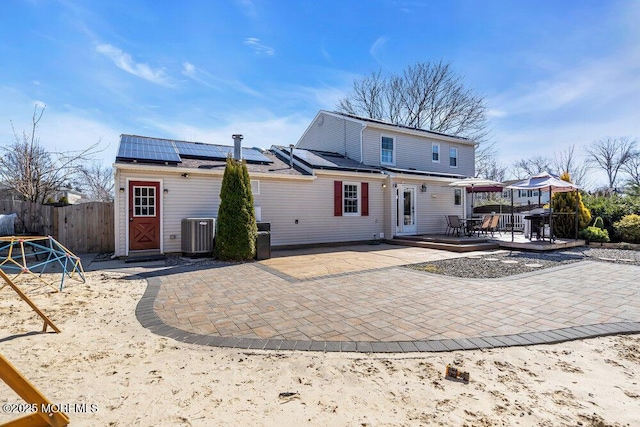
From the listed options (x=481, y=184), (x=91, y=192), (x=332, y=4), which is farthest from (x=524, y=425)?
(x=91, y=192)

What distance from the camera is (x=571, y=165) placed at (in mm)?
33750

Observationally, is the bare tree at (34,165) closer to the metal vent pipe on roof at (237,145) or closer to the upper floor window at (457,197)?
the metal vent pipe on roof at (237,145)

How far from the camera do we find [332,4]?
9328 millimetres

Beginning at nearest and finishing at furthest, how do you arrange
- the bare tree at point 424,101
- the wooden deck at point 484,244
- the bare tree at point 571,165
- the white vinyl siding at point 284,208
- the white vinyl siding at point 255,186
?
the white vinyl siding at point 284,208
the wooden deck at point 484,244
the white vinyl siding at point 255,186
the bare tree at point 424,101
the bare tree at point 571,165

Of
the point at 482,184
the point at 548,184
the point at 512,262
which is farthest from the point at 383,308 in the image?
the point at 482,184

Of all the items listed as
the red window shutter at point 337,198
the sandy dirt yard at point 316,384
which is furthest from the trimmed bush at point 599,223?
the sandy dirt yard at point 316,384

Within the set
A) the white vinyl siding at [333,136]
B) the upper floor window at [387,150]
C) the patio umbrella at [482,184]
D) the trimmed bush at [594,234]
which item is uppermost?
the white vinyl siding at [333,136]

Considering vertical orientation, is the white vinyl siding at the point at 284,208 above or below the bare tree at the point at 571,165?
below

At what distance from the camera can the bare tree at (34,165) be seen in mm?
12195

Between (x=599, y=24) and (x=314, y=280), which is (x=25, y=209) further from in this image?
(x=599, y=24)

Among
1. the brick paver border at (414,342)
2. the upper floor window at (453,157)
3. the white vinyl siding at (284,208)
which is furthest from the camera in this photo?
the upper floor window at (453,157)

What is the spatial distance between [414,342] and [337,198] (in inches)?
357

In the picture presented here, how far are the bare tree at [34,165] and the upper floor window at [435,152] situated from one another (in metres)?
16.3

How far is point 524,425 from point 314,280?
14.2 feet
